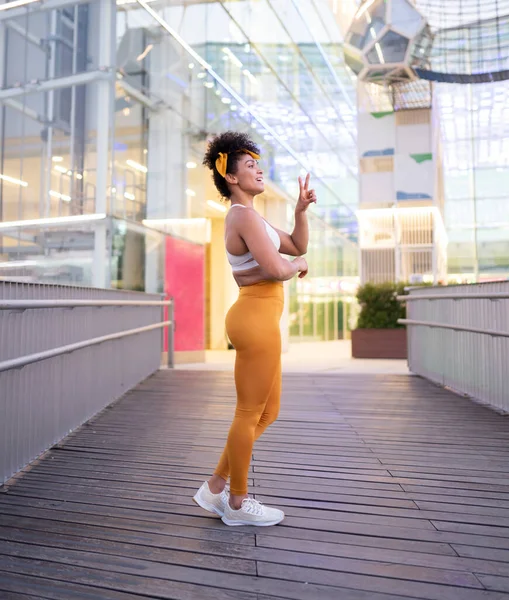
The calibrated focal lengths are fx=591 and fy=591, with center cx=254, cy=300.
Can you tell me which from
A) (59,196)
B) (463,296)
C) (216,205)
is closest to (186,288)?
(59,196)

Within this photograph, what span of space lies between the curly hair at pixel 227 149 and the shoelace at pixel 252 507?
135cm

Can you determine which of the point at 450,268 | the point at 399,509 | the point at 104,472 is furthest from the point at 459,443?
the point at 450,268

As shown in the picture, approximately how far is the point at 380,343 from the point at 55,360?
931cm

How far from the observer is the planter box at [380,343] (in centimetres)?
1240

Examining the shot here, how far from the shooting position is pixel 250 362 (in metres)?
2.47

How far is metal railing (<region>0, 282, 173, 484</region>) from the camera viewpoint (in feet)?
11.2

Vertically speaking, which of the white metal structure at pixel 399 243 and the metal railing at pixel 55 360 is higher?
the white metal structure at pixel 399 243

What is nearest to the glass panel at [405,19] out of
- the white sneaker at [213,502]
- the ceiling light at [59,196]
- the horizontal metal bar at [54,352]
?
the ceiling light at [59,196]

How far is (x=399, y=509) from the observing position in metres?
2.71

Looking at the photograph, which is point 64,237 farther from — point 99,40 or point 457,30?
point 457,30

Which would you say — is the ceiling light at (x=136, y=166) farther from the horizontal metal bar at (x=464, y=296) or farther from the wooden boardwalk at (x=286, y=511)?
the wooden boardwalk at (x=286, y=511)

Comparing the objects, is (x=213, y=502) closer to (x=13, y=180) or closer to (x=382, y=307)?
(x=13, y=180)

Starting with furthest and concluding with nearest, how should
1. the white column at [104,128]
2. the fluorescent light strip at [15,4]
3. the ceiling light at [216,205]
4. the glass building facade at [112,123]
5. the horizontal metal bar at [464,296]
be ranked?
the ceiling light at [216,205] → the fluorescent light strip at [15,4] → the glass building facade at [112,123] → the white column at [104,128] → the horizontal metal bar at [464,296]

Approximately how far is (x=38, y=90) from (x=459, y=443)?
936 centimetres
